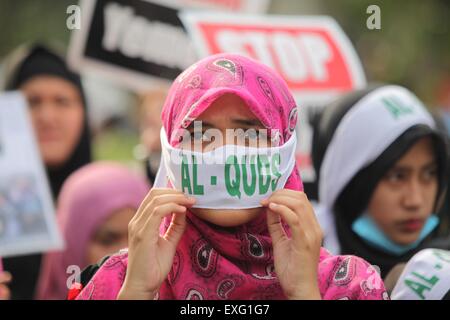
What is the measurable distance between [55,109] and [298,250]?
3.61 metres

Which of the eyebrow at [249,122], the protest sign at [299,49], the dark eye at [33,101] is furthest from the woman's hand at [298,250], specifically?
the dark eye at [33,101]

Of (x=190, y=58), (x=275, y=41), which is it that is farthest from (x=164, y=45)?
(x=275, y=41)

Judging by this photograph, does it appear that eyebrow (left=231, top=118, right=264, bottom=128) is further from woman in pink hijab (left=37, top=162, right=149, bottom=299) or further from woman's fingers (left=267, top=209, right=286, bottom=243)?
woman in pink hijab (left=37, top=162, right=149, bottom=299)

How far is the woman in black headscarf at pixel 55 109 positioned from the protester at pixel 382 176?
6.81 feet

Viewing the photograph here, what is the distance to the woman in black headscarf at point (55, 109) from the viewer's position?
5.66m

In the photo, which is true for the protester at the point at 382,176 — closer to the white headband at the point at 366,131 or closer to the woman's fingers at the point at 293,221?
the white headband at the point at 366,131

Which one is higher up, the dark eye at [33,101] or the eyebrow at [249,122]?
the eyebrow at [249,122]

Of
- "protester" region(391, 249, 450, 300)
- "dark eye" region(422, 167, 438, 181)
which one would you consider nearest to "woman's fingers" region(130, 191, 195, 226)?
"protester" region(391, 249, 450, 300)

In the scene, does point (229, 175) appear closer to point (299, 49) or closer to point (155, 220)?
point (155, 220)

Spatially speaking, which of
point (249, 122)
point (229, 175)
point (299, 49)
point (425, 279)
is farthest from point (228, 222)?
point (299, 49)

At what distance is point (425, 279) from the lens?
2.90m
